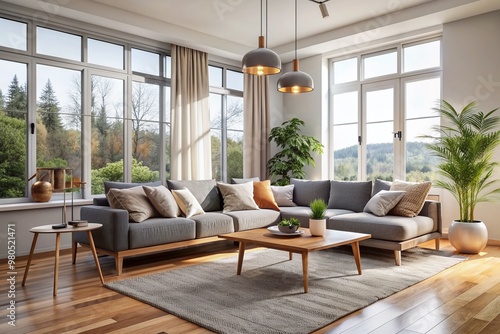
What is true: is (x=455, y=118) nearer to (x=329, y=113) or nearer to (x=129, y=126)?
(x=329, y=113)

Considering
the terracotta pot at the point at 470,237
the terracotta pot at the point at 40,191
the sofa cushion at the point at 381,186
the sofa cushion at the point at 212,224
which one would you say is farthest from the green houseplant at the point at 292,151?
the terracotta pot at the point at 40,191

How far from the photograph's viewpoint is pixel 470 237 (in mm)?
4445

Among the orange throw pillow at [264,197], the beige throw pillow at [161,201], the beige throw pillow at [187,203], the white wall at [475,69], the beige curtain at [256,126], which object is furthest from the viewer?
the beige curtain at [256,126]

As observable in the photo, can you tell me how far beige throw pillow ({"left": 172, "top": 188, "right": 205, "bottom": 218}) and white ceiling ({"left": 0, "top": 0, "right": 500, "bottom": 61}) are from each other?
7.50 ft

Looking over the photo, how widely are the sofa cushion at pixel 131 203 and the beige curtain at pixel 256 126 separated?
2774 millimetres

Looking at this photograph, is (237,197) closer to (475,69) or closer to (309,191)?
(309,191)

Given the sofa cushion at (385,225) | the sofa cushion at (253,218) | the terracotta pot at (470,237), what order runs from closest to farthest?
1. the sofa cushion at (385,225)
2. the terracotta pot at (470,237)
3. the sofa cushion at (253,218)

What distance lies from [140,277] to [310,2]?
12.3 ft

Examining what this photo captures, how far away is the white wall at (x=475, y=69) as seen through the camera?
4949 millimetres

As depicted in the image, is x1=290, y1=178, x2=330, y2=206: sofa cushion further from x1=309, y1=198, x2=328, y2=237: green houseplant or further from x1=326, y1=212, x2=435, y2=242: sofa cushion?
x1=309, y1=198, x2=328, y2=237: green houseplant

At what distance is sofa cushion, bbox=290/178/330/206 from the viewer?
5.63m

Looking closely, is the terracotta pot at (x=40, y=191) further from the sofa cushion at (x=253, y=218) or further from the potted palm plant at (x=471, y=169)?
the potted palm plant at (x=471, y=169)

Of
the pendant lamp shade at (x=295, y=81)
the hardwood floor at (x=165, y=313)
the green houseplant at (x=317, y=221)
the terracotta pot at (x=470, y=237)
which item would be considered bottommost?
the hardwood floor at (x=165, y=313)

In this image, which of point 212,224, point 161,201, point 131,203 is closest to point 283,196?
point 212,224
